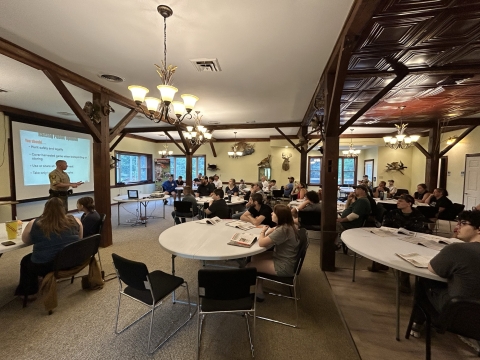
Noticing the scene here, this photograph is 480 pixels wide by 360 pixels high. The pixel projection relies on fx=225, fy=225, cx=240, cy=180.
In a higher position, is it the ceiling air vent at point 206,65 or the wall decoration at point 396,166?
the ceiling air vent at point 206,65

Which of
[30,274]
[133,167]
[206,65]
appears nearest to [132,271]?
[30,274]

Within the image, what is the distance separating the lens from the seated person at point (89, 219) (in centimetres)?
302

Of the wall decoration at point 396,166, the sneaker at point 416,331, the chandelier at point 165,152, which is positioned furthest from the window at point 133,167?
the wall decoration at point 396,166

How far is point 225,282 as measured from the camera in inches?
63.2

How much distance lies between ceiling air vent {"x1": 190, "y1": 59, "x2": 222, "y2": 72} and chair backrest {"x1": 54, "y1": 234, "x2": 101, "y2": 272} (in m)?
2.56

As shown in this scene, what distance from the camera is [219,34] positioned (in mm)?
2467

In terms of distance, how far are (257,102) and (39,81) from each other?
4038mm

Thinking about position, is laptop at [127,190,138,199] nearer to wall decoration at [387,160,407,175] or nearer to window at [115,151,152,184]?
window at [115,151,152,184]

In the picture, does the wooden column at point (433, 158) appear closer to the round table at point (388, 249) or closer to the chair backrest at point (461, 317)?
the round table at point (388, 249)

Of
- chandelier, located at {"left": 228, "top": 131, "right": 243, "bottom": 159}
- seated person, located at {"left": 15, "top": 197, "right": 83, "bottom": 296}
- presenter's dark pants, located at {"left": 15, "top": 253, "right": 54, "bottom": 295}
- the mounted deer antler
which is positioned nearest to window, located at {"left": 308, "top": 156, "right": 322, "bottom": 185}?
the mounted deer antler

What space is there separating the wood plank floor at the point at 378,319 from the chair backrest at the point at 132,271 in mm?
1919

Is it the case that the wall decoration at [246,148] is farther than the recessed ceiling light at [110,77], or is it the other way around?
the wall decoration at [246,148]

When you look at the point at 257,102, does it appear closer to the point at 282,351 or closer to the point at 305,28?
the point at 305,28

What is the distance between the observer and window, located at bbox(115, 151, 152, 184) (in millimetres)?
9609
